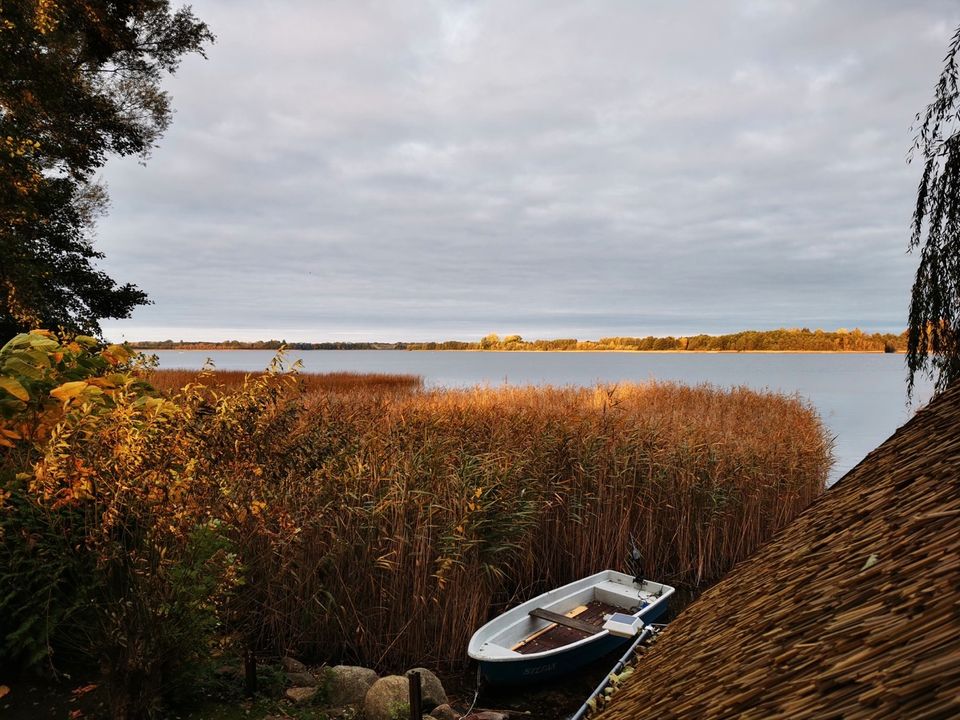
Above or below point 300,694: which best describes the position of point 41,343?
above

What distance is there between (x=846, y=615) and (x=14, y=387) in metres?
6.53

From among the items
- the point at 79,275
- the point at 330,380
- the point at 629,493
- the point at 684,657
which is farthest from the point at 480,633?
the point at 330,380

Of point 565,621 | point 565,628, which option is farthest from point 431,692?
point 565,628

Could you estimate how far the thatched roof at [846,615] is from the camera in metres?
0.97

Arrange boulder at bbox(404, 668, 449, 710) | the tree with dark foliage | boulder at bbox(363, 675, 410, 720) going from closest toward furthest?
boulder at bbox(363, 675, 410, 720) < boulder at bbox(404, 668, 449, 710) < the tree with dark foliage

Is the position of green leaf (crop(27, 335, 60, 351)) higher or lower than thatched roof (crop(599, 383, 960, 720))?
higher

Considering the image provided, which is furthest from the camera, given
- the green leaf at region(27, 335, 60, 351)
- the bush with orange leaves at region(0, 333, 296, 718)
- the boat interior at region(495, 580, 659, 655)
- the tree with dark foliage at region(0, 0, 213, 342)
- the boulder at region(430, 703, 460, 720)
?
the tree with dark foliage at region(0, 0, 213, 342)

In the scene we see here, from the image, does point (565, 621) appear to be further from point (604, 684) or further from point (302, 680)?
point (302, 680)

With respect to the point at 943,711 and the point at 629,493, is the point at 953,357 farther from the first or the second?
the point at 943,711

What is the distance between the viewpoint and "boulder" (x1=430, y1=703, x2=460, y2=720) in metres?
5.61

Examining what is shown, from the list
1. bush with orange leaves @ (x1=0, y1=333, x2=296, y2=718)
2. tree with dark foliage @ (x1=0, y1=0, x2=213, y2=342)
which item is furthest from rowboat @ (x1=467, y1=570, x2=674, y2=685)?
tree with dark foliage @ (x1=0, y1=0, x2=213, y2=342)

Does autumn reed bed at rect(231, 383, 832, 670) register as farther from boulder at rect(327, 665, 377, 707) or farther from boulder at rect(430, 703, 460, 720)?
boulder at rect(430, 703, 460, 720)

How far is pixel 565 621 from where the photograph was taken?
736 centimetres

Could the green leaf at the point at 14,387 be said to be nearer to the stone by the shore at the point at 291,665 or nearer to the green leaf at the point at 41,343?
the green leaf at the point at 41,343
